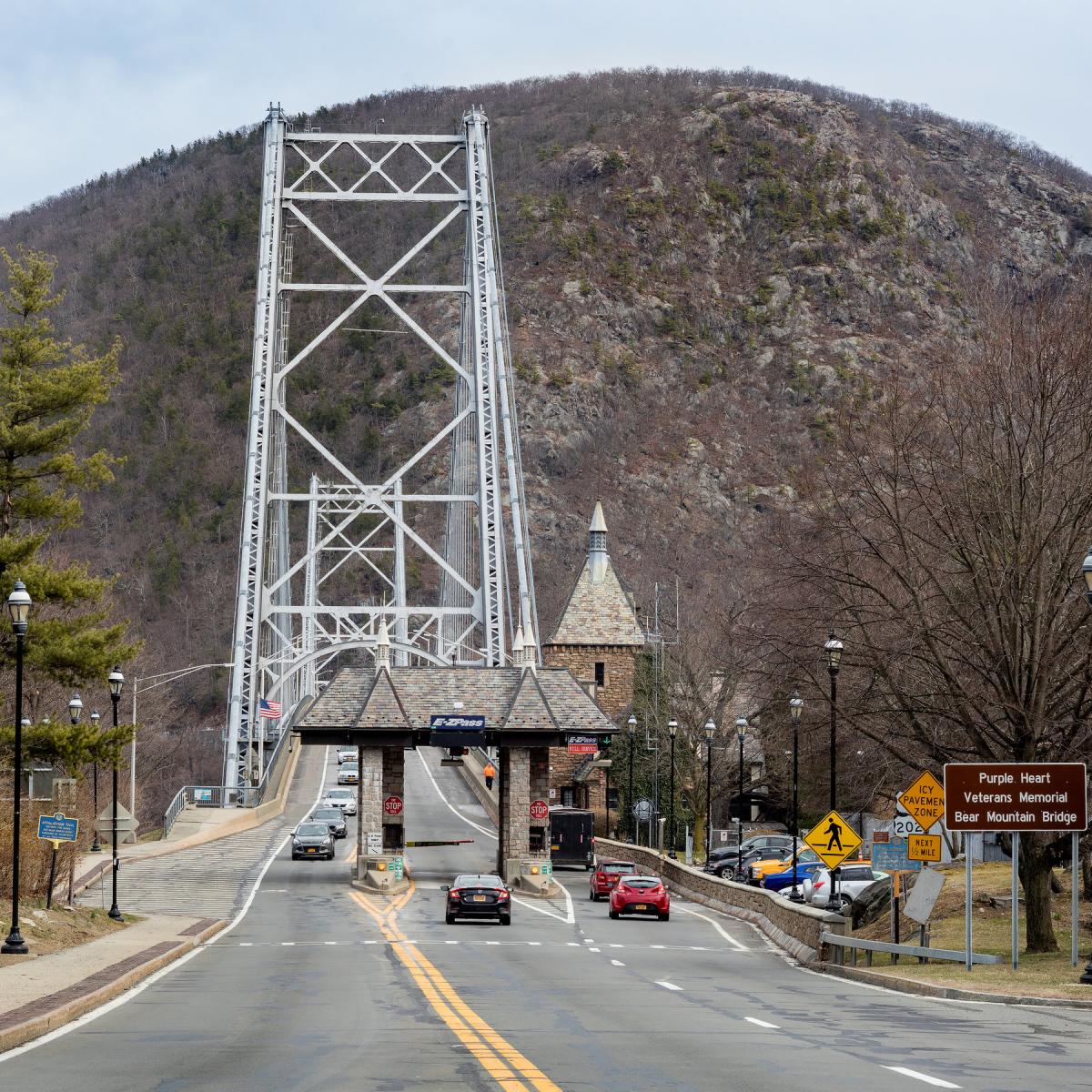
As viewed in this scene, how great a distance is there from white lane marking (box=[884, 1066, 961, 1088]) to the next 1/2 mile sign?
1127 cm

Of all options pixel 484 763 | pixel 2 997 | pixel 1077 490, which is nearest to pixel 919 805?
pixel 1077 490

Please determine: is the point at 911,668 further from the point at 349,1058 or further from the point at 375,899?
the point at 349,1058

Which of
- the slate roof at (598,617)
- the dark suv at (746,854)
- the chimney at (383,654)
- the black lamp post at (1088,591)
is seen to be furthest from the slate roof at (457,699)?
the slate roof at (598,617)

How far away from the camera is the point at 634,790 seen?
8288 centimetres

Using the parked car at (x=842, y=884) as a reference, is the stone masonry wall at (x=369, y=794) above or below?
above

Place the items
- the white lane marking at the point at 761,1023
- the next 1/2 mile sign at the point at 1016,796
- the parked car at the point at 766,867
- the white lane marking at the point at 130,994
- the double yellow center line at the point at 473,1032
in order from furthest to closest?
the parked car at the point at 766,867, the next 1/2 mile sign at the point at 1016,796, the white lane marking at the point at 761,1023, the white lane marking at the point at 130,994, the double yellow center line at the point at 473,1032

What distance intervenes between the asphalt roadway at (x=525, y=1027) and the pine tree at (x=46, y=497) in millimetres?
5460

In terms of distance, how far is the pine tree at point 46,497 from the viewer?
105ft

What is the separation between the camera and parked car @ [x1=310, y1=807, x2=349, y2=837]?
68.8m

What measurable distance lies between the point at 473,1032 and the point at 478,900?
2171cm

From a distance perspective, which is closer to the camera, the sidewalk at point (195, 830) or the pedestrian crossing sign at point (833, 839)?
the pedestrian crossing sign at point (833, 839)

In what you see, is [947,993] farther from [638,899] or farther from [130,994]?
[638,899]

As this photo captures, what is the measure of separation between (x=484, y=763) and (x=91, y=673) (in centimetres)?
5663

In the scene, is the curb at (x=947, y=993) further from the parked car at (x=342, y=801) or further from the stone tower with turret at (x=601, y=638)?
the stone tower with turret at (x=601, y=638)
